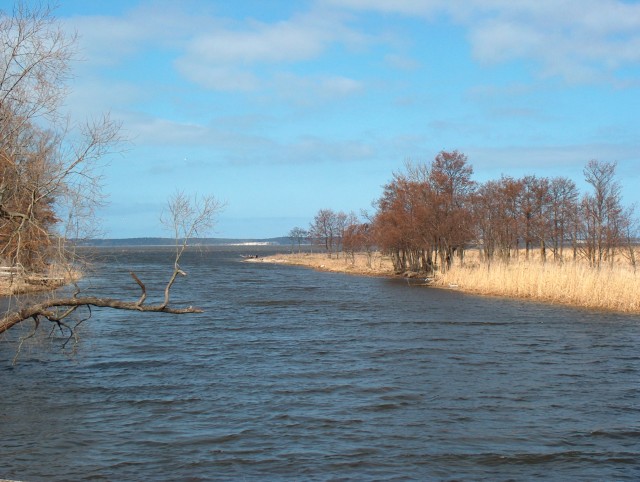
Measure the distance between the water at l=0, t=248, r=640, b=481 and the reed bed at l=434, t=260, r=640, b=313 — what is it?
3.50 m

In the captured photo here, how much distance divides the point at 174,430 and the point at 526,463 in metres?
6.09

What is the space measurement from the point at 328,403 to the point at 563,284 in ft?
71.4

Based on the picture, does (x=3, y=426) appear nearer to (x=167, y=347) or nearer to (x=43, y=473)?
(x=43, y=473)

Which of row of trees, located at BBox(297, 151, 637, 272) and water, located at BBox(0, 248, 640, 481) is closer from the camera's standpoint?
water, located at BBox(0, 248, 640, 481)

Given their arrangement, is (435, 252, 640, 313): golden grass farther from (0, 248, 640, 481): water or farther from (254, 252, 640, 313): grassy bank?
(0, 248, 640, 481): water

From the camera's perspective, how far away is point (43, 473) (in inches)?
363

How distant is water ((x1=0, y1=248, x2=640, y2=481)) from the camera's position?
9633 mm

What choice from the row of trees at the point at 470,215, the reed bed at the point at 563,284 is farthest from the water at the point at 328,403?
the row of trees at the point at 470,215

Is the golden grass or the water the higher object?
the golden grass

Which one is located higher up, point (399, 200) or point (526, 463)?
point (399, 200)

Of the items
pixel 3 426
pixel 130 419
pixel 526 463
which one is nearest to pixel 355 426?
pixel 526 463

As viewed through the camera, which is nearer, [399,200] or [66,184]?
[66,184]

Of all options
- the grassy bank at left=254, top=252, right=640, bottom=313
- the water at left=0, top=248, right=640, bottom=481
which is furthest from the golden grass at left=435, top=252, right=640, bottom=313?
the water at left=0, top=248, right=640, bottom=481

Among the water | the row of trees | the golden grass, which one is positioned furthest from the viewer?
the row of trees
